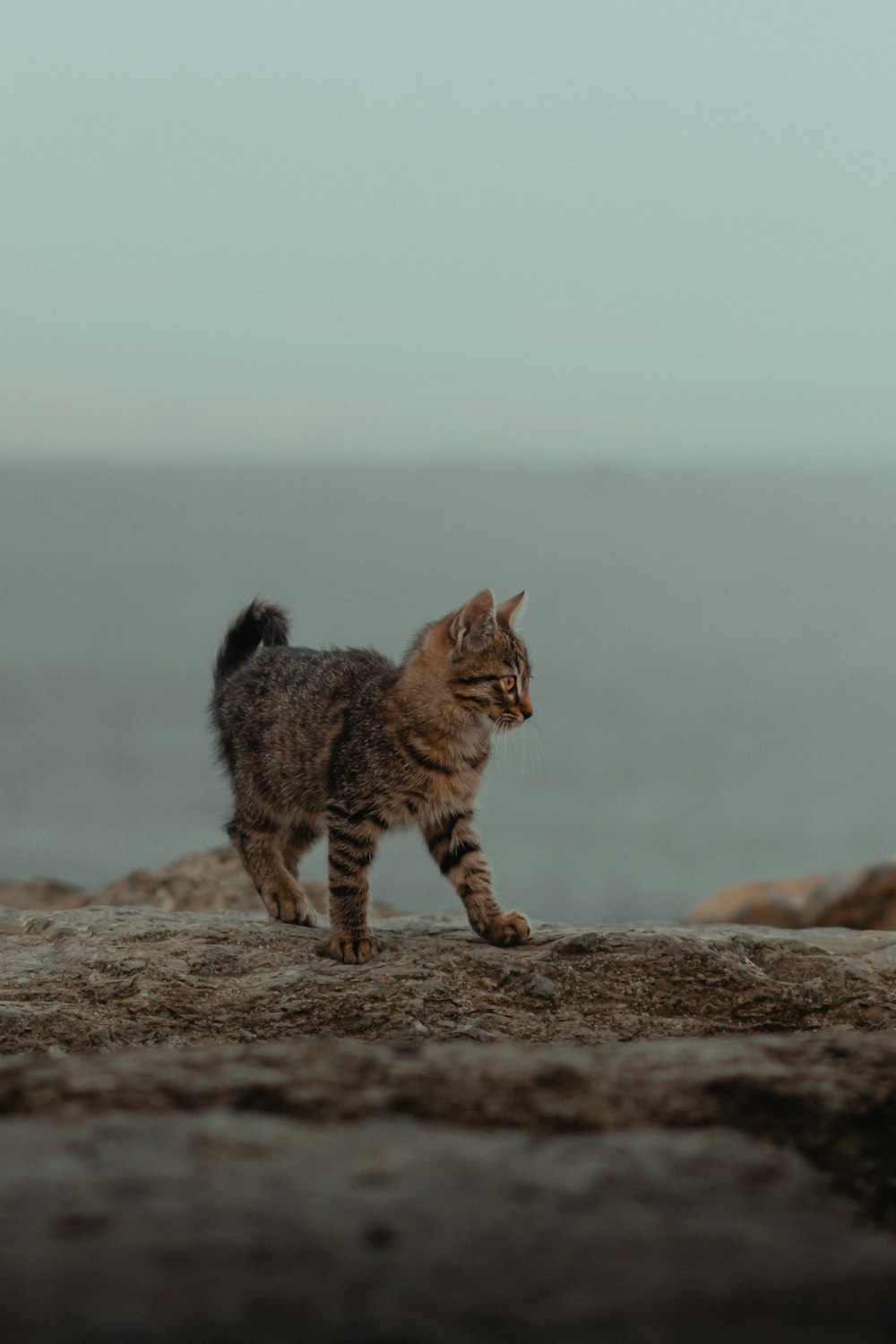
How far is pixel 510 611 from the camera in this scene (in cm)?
662

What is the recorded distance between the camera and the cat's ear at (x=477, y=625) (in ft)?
20.8

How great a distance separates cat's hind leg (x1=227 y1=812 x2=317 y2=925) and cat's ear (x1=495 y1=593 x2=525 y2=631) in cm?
159

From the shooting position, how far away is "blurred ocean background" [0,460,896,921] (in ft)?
160

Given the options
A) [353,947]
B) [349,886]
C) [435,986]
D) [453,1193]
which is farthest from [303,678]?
[453,1193]

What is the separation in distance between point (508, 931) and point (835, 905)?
483 centimetres

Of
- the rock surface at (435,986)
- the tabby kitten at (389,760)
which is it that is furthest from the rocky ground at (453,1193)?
the tabby kitten at (389,760)

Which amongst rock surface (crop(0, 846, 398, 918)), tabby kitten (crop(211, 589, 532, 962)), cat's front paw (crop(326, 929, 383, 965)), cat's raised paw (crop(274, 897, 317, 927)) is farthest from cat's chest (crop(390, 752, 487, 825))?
rock surface (crop(0, 846, 398, 918))

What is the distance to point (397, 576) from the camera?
115750mm

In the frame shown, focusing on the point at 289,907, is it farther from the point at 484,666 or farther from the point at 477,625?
the point at 477,625

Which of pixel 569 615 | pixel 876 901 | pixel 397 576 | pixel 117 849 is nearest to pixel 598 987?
pixel 876 901

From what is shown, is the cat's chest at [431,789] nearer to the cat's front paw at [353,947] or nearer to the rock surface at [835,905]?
the cat's front paw at [353,947]

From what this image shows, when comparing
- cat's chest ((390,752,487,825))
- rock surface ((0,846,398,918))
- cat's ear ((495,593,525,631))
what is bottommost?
rock surface ((0,846,398,918))

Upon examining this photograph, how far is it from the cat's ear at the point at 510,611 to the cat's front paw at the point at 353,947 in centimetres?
156

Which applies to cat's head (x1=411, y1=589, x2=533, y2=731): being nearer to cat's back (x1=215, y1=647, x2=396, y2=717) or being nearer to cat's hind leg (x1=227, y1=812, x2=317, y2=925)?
cat's back (x1=215, y1=647, x2=396, y2=717)
